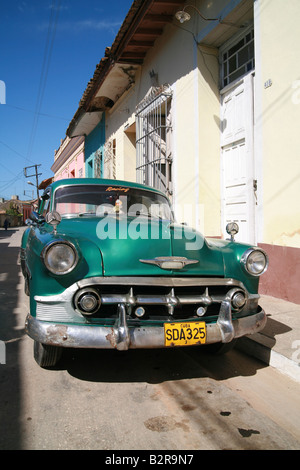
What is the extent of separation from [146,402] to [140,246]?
3.37 feet

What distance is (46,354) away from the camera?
2482 mm

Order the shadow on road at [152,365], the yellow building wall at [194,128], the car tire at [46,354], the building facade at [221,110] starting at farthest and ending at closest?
the yellow building wall at [194,128] < the building facade at [221,110] < the shadow on road at [152,365] < the car tire at [46,354]

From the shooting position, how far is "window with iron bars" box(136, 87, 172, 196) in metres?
7.45

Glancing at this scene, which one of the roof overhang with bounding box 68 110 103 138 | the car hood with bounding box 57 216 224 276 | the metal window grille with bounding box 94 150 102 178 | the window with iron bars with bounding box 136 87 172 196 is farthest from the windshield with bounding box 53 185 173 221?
the metal window grille with bounding box 94 150 102 178

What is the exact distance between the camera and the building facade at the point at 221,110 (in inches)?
171

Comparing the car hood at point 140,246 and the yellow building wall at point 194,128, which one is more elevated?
the yellow building wall at point 194,128

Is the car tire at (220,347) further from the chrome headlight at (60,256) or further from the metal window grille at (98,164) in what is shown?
the metal window grille at (98,164)

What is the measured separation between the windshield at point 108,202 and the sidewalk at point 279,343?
5.05 feet

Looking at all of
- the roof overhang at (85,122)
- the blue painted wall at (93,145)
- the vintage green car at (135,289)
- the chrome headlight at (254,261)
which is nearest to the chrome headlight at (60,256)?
the vintage green car at (135,289)

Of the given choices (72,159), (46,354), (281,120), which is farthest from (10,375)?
(72,159)

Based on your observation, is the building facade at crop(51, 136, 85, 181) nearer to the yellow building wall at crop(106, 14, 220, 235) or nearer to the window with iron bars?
the window with iron bars

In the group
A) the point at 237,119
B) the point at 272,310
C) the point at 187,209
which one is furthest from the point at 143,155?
the point at 272,310

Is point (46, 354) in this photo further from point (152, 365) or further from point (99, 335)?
→ point (152, 365)

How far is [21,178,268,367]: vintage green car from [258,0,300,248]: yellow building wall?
1869 mm
